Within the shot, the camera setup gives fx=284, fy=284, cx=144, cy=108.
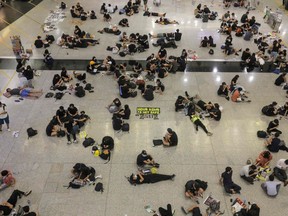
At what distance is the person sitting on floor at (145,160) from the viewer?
1184 centimetres

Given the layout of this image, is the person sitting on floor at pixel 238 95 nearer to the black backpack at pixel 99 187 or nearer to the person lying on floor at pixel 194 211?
the person lying on floor at pixel 194 211

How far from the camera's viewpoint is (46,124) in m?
14.0

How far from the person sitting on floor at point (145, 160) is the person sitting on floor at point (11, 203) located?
451cm

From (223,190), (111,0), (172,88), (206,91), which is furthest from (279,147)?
(111,0)

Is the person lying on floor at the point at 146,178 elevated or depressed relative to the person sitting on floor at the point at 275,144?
depressed

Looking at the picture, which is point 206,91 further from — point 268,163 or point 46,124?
point 46,124

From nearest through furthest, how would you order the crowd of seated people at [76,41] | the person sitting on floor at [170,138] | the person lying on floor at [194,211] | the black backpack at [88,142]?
the person lying on floor at [194,211] < the person sitting on floor at [170,138] < the black backpack at [88,142] < the crowd of seated people at [76,41]

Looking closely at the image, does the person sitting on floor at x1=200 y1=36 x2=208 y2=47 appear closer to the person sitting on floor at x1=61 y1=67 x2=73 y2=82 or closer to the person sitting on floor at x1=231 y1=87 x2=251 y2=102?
the person sitting on floor at x1=231 y1=87 x2=251 y2=102

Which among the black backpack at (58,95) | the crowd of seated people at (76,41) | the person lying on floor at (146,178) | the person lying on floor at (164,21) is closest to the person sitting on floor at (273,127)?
the person lying on floor at (146,178)

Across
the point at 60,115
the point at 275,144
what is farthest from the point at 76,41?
the point at 275,144

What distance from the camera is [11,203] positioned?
10352mm

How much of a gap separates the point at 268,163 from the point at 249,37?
39.6 feet

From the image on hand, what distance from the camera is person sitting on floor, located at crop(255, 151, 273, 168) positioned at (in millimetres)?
11673

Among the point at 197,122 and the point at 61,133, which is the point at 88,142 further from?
the point at 197,122
